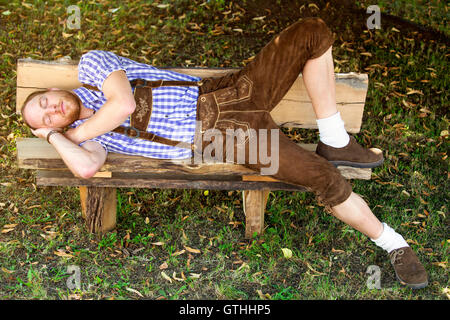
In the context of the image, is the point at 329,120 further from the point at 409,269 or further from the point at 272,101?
the point at 409,269

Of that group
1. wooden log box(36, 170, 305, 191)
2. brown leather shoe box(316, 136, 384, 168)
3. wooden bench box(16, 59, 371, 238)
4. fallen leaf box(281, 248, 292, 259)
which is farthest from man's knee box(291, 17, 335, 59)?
fallen leaf box(281, 248, 292, 259)

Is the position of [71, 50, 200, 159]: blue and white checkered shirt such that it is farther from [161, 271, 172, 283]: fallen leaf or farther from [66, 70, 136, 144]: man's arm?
[161, 271, 172, 283]: fallen leaf

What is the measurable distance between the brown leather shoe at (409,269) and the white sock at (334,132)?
2.88 feet

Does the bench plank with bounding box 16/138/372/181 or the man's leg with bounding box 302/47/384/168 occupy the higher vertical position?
the man's leg with bounding box 302/47/384/168

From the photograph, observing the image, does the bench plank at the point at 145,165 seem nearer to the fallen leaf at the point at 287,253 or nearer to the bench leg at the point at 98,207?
the bench leg at the point at 98,207

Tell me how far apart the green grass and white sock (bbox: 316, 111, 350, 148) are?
0.89 metres

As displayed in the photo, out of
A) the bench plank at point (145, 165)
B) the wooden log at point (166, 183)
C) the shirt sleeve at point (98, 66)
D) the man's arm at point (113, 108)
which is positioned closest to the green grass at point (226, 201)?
the wooden log at point (166, 183)

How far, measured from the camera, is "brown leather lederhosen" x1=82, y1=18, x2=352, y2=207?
325cm

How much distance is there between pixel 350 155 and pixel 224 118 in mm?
937

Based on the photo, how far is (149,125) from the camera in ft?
11.4

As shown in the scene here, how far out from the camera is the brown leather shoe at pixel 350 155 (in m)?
3.41

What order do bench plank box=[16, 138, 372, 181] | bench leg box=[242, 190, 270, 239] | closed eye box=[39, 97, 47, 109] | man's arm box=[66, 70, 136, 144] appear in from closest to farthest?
1. man's arm box=[66, 70, 136, 144]
2. closed eye box=[39, 97, 47, 109]
3. bench plank box=[16, 138, 372, 181]
4. bench leg box=[242, 190, 270, 239]

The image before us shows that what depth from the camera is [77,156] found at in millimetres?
3244

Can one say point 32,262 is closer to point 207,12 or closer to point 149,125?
point 149,125
